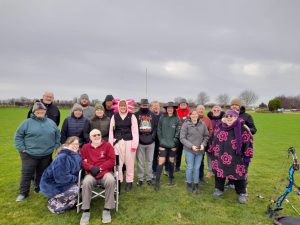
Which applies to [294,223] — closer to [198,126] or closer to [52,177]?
[198,126]

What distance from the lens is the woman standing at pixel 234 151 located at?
4863mm

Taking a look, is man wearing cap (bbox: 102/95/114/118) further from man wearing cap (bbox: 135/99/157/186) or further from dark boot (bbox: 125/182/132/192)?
dark boot (bbox: 125/182/132/192)

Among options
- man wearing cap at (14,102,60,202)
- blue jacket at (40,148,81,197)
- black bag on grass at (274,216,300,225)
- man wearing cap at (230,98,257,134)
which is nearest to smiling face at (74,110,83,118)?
man wearing cap at (14,102,60,202)

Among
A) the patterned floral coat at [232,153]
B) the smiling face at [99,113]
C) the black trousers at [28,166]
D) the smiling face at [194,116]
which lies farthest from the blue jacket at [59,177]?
the patterned floral coat at [232,153]

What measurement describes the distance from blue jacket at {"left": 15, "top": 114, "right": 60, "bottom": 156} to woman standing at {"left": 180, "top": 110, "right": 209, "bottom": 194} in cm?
288

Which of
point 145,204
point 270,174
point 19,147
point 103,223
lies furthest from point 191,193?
point 19,147

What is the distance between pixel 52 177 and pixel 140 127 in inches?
88.1

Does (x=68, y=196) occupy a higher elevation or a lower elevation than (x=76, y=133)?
lower

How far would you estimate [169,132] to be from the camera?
578 centimetres

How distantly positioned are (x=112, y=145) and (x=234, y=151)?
8.43 ft

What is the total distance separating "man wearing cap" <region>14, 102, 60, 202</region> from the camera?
186 inches

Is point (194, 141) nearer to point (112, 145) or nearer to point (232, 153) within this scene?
point (232, 153)

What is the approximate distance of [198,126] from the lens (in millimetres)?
5527

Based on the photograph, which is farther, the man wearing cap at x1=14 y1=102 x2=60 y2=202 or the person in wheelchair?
the man wearing cap at x1=14 y1=102 x2=60 y2=202
